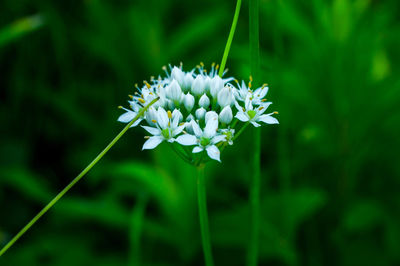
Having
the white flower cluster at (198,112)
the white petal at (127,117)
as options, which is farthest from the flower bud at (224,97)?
the white petal at (127,117)

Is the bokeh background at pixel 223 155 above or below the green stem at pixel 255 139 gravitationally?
above

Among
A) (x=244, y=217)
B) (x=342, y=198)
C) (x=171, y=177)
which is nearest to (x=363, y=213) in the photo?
(x=342, y=198)

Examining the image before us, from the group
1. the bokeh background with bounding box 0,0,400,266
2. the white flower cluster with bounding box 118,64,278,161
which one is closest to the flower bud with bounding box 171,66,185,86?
the white flower cluster with bounding box 118,64,278,161

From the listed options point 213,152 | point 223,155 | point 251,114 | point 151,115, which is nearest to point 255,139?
point 251,114

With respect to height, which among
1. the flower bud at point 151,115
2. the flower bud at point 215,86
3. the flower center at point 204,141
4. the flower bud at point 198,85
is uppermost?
the flower bud at point 198,85

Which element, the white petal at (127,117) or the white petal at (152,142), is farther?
the white petal at (127,117)

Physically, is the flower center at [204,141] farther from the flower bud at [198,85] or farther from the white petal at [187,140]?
the flower bud at [198,85]

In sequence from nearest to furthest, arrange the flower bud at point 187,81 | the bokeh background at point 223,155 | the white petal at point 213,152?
the white petal at point 213,152 < the flower bud at point 187,81 < the bokeh background at point 223,155

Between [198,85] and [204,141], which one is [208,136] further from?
[198,85]

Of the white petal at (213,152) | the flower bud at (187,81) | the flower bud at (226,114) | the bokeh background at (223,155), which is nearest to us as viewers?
the white petal at (213,152)
